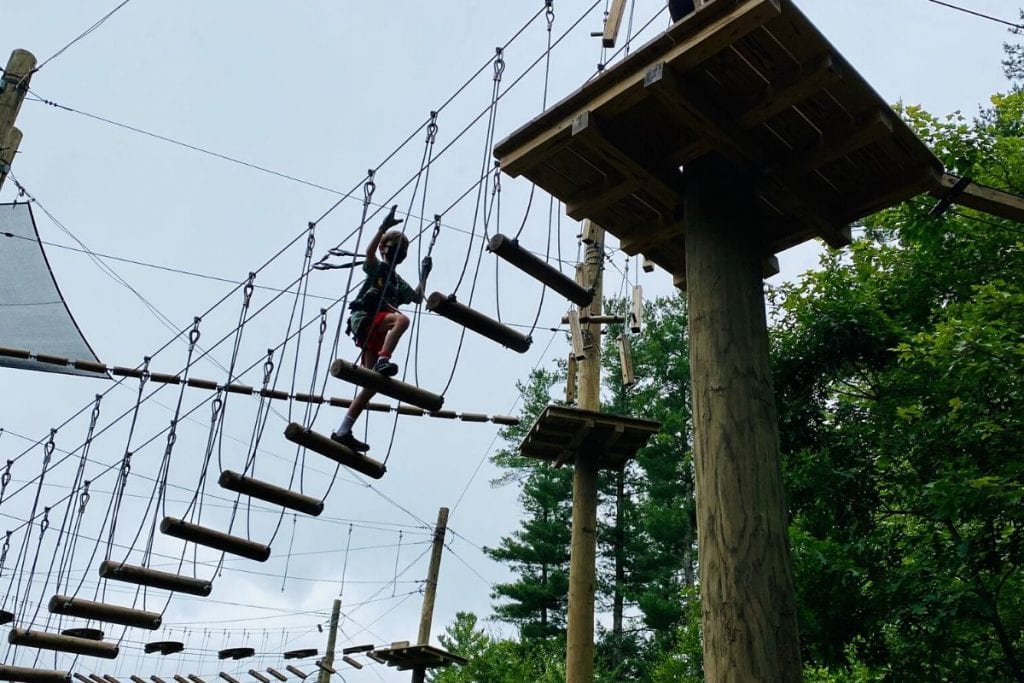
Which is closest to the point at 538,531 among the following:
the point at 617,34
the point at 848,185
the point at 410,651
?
the point at 410,651

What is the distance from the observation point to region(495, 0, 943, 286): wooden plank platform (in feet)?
10.2

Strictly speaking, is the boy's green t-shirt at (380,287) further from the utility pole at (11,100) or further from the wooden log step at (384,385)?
the utility pole at (11,100)

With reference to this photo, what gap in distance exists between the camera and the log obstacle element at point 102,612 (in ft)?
22.1

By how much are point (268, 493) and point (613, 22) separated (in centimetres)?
476

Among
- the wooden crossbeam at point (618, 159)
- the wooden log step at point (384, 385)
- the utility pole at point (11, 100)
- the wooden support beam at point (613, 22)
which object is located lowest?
the wooden log step at point (384, 385)

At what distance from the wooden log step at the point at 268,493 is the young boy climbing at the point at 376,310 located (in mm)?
453

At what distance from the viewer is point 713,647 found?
2.76 meters

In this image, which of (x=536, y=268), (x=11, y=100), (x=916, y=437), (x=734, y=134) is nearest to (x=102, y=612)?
(x=11, y=100)

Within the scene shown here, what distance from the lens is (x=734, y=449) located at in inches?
117

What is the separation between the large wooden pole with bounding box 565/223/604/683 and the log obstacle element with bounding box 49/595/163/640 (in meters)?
3.25

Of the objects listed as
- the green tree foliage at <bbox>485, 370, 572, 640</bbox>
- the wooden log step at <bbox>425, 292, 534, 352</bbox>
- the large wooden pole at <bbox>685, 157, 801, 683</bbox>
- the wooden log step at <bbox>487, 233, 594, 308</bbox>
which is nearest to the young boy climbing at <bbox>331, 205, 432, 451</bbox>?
the wooden log step at <bbox>425, 292, 534, 352</bbox>

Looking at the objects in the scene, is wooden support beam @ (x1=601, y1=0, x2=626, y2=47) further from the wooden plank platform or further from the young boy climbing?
the wooden plank platform

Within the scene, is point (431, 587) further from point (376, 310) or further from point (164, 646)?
point (376, 310)

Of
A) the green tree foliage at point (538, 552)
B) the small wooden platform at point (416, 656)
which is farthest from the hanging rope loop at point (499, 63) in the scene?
the green tree foliage at point (538, 552)
